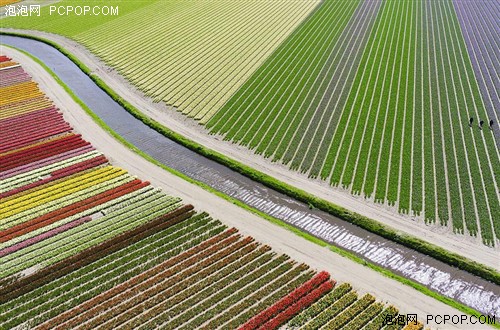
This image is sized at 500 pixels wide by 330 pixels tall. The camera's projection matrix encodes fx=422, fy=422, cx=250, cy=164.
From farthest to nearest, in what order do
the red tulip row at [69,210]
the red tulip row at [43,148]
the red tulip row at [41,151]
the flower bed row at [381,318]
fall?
the red tulip row at [43,148]
the red tulip row at [41,151]
the red tulip row at [69,210]
the flower bed row at [381,318]

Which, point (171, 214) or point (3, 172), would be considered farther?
point (3, 172)

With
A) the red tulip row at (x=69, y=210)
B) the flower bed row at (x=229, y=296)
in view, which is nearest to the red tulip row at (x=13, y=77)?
the red tulip row at (x=69, y=210)

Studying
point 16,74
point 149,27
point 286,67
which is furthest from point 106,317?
point 149,27

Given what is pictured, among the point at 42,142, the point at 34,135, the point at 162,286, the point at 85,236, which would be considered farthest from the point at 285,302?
the point at 34,135

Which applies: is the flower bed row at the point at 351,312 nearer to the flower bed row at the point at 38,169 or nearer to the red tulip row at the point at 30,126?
the flower bed row at the point at 38,169

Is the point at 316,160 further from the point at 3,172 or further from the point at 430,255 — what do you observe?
the point at 3,172
